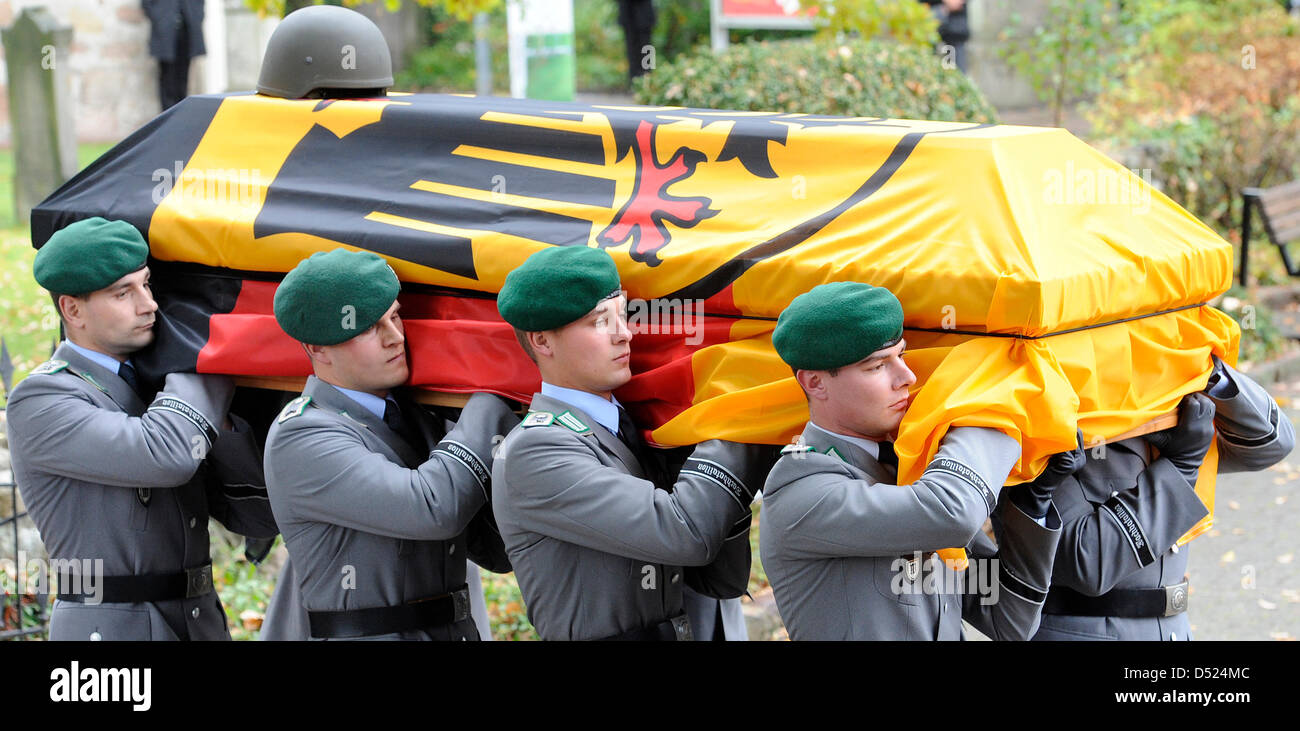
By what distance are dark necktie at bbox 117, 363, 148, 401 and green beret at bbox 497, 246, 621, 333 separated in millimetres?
1405

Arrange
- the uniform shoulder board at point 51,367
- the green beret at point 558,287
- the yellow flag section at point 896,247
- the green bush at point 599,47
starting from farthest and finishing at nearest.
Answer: the green bush at point 599,47 < the uniform shoulder board at point 51,367 < the green beret at point 558,287 < the yellow flag section at point 896,247

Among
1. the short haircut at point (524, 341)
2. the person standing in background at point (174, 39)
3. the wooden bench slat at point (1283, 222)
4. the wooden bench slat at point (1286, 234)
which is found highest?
the person standing in background at point (174, 39)

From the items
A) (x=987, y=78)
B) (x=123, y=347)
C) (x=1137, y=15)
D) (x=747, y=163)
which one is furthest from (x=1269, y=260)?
(x=123, y=347)

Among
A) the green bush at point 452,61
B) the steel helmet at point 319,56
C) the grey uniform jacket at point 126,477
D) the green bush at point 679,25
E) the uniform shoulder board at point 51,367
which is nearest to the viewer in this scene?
the grey uniform jacket at point 126,477

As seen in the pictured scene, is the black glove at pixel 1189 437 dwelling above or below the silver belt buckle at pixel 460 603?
above

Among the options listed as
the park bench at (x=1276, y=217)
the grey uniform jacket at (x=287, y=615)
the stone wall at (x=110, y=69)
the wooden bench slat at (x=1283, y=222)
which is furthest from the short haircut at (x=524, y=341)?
the stone wall at (x=110, y=69)

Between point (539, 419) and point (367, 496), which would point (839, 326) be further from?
point (367, 496)

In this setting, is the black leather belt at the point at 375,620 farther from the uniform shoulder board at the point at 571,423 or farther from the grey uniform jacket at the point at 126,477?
the uniform shoulder board at the point at 571,423

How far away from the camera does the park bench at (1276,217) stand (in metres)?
9.43

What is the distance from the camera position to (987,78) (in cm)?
1669

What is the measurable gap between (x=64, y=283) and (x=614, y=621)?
1830 millimetres

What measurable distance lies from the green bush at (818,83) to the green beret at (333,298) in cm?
375

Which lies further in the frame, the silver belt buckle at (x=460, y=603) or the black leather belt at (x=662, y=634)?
the silver belt buckle at (x=460, y=603)
